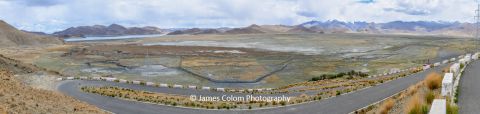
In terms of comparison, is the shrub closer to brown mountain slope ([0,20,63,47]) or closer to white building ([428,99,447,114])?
white building ([428,99,447,114])

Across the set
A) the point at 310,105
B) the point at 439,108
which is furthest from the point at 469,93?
the point at 310,105

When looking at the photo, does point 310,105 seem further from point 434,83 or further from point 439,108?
point 439,108

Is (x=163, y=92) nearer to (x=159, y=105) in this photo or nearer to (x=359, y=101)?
(x=159, y=105)

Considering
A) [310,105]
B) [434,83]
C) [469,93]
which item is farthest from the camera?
[310,105]

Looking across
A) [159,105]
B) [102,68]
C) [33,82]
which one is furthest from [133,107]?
[102,68]

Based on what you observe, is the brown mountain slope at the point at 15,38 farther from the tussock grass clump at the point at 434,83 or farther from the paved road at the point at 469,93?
the tussock grass clump at the point at 434,83

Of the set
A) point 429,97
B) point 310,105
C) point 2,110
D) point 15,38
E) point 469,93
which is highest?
point 15,38

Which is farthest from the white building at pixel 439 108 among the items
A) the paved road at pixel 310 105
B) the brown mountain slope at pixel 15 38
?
the brown mountain slope at pixel 15 38
